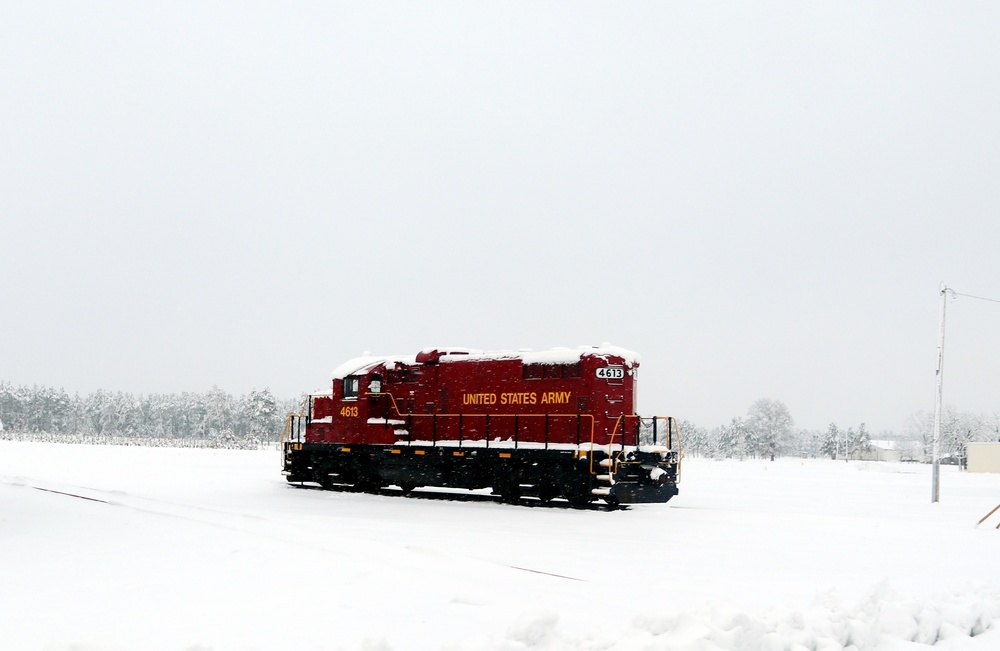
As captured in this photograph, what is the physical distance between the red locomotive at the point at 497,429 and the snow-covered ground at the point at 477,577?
100 cm

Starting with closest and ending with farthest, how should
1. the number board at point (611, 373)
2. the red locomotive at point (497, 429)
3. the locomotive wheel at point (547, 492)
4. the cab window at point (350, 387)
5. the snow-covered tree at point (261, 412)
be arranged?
the red locomotive at point (497, 429), the locomotive wheel at point (547, 492), the number board at point (611, 373), the cab window at point (350, 387), the snow-covered tree at point (261, 412)

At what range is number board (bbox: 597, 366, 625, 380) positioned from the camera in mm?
18625

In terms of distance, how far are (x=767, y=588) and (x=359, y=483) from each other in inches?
555

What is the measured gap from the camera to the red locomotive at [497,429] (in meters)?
17.7

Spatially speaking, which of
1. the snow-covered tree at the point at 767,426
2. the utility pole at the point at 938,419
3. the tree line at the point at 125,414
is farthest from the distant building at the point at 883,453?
the utility pole at the point at 938,419

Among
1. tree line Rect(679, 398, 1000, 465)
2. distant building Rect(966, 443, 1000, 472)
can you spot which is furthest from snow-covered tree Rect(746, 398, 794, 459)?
distant building Rect(966, 443, 1000, 472)

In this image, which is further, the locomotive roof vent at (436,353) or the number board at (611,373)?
the locomotive roof vent at (436,353)

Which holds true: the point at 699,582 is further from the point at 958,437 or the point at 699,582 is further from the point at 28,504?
the point at 958,437

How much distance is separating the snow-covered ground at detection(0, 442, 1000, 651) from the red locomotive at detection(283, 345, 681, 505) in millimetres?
996

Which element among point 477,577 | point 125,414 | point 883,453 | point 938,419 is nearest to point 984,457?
point 938,419

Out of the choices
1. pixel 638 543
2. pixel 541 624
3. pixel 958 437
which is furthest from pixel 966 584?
pixel 958 437

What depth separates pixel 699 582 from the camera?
922 centimetres

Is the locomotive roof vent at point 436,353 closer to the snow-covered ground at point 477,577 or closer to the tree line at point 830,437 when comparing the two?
the snow-covered ground at point 477,577

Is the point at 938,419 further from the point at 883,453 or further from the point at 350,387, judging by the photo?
the point at 883,453
